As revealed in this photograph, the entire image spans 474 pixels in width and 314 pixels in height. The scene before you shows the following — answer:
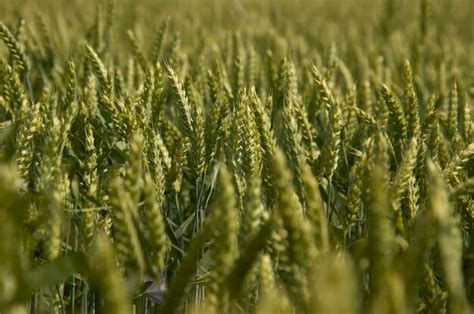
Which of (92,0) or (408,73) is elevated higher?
(92,0)

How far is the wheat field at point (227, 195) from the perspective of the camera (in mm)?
549

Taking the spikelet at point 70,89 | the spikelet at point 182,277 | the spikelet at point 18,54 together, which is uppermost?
the spikelet at point 18,54

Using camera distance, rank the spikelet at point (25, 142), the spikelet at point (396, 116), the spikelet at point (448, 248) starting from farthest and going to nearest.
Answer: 1. the spikelet at point (396, 116)
2. the spikelet at point (25, 142)
3. the spikelet at point (448, 248)

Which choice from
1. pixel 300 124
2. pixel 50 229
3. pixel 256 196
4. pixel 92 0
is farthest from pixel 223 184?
pixel 92 0

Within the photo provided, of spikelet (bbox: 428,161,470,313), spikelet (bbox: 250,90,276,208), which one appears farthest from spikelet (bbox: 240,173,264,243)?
spikelet (bbox: 250,90,276,208)

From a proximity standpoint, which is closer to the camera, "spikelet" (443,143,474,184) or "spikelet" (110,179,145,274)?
"spikelet" (110,179,145,274)

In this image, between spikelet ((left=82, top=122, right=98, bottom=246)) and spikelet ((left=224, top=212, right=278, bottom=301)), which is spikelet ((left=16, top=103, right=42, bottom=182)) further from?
spikelet ((left=224, top=212, right=278, bottom=301))

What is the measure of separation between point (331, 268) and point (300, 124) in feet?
1.85

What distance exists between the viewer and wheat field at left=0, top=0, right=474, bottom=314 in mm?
549

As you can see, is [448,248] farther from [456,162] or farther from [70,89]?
Result: [70,89]

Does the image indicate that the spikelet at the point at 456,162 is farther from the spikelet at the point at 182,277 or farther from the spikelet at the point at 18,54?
the spikelet at the point at 18,54

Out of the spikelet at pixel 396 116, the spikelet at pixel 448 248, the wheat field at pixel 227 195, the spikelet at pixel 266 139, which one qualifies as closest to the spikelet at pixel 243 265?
the wheat field at pixel 227 195

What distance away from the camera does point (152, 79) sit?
1.06 meters

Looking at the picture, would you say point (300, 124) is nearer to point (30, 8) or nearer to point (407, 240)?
point (407, 240)
